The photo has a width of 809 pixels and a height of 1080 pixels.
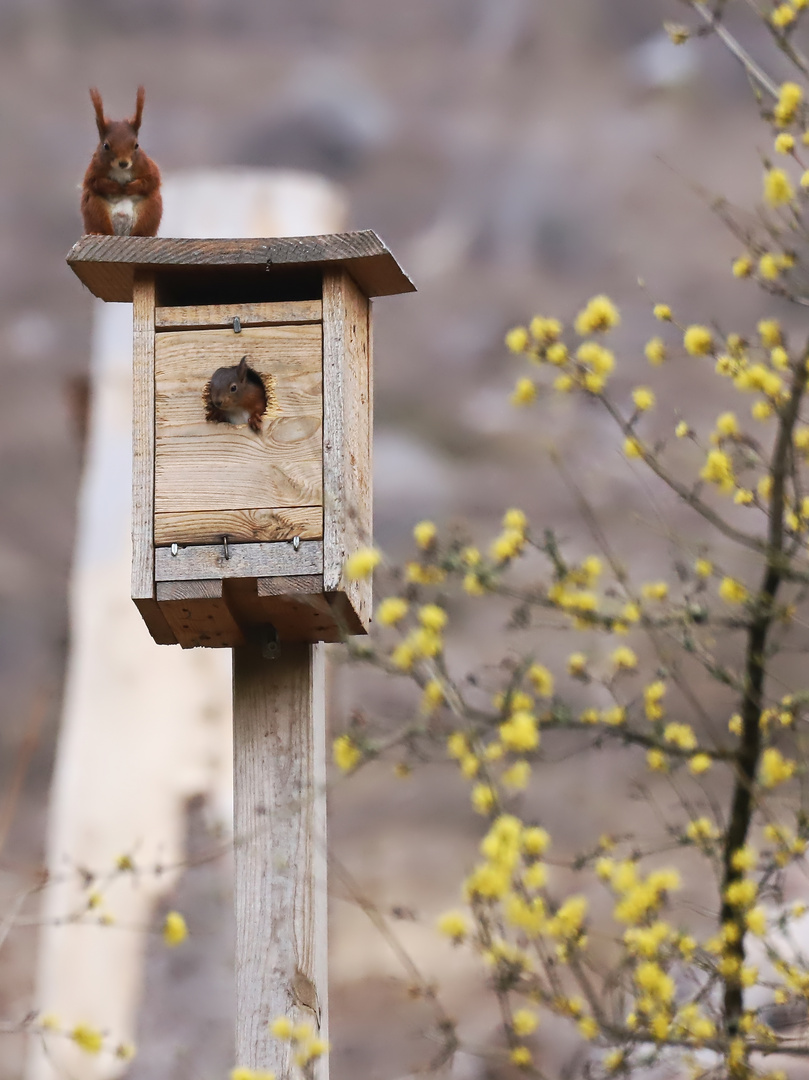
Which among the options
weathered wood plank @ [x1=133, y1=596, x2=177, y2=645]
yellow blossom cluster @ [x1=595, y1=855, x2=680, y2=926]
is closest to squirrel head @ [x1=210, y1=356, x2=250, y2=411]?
weathered wood plank @ [x1=133, y1=596, x2=177, y2=645]

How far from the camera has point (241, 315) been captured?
102 inches

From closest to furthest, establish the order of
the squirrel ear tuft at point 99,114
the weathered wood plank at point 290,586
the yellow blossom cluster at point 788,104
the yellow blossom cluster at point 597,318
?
the yellow blossom cluster at point 788,104 < the yellow blossom cluster at point 597,318 < the weathered wood plank at point 290,586 < the squirrel ear tuft at point 99,114

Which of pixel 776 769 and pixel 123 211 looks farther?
pixel 123 211

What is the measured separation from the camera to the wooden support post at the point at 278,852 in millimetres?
2453

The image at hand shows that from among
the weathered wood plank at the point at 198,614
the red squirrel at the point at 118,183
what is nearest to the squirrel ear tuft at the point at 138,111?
the red squirrel at the point at 118,183

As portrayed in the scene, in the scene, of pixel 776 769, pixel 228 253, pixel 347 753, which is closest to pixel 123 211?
pixel 228 253

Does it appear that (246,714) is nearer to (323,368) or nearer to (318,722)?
(318,722)

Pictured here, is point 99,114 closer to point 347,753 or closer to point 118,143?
point 118,143

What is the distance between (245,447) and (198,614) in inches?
10.9

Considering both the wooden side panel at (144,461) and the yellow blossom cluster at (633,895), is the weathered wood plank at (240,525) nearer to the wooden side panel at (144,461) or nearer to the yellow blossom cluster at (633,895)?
the wooden side panel at (144,461)

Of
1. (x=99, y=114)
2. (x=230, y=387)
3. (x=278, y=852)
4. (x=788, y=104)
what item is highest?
(x=99, y=114)

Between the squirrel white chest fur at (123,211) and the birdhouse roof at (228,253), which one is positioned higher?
the squirrel white chest fur at (123,211)

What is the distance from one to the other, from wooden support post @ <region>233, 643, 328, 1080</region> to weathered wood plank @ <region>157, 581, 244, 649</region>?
65mm

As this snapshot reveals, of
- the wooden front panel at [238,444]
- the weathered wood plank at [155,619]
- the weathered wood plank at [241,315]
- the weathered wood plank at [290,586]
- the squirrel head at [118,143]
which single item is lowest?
the weathered wood plank at [155,619]
